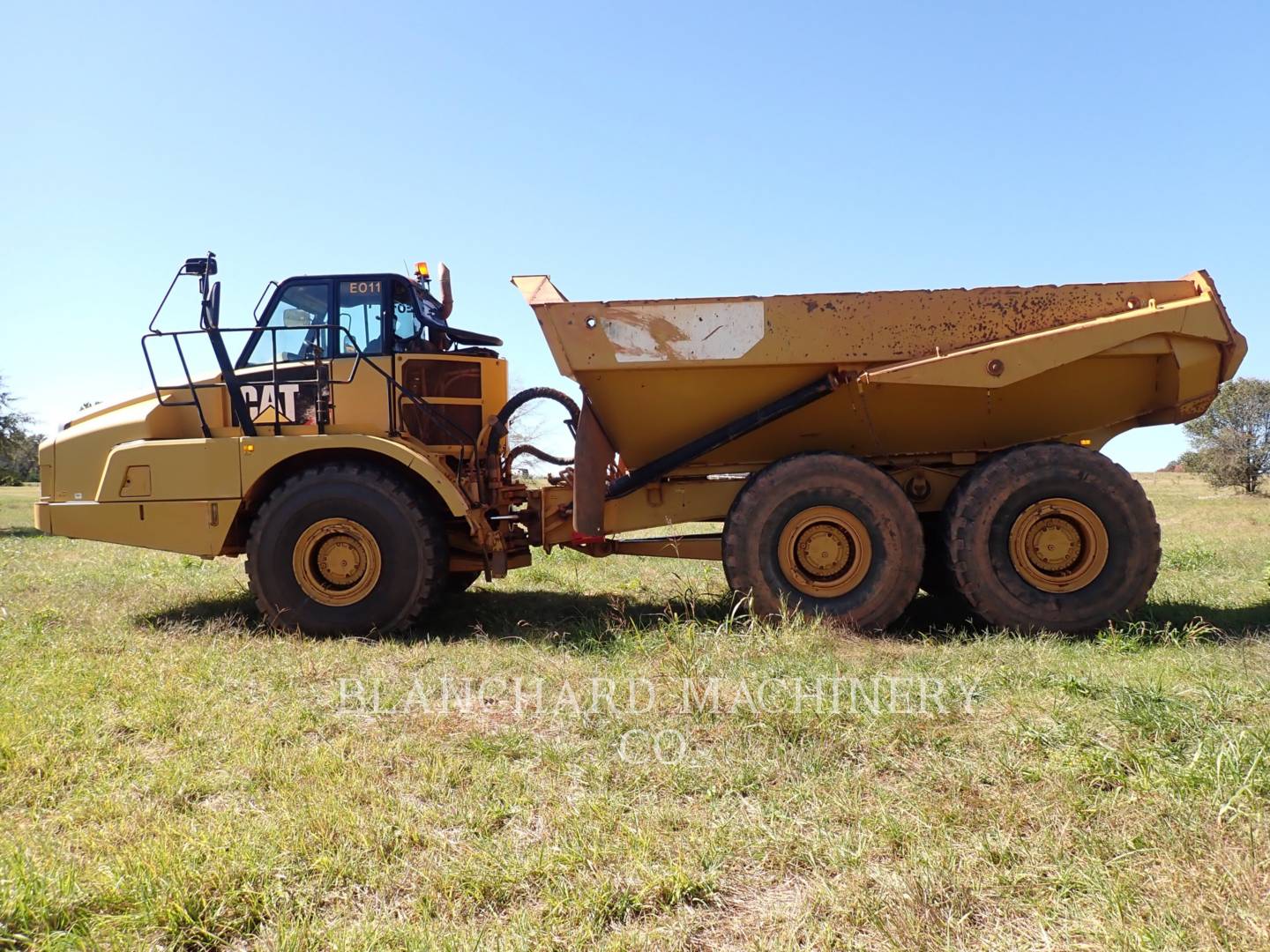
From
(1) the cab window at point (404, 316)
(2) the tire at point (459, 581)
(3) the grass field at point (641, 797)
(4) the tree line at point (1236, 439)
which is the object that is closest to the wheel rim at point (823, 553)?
(3) the grass field at point (641, 797)

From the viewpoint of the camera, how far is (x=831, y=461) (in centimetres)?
578

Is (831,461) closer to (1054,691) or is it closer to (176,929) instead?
(1054,691)

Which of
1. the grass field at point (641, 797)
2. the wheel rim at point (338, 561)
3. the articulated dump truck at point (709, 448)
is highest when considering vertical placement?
the articulated dump truck at point (709, 448)

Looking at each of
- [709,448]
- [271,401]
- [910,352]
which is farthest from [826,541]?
[271,401]

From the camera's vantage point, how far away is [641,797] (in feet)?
10.2

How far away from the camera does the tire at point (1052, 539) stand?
5.66 m

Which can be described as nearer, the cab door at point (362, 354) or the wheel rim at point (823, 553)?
the wheel rim at point (823, 553)

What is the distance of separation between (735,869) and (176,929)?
163cm

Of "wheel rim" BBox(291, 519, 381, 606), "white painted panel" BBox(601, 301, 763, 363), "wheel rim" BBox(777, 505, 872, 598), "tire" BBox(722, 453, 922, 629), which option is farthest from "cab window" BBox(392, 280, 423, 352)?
"wheel rim" BBox(777, 505, 872, 598)

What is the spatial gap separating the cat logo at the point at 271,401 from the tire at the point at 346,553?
0.60 meters

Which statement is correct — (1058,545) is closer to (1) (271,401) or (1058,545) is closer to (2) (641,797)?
(2) (641,797)

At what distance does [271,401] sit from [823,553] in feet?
13.9

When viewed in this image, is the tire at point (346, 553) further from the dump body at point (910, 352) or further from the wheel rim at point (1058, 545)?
the wheel rim at point (1058, 545)

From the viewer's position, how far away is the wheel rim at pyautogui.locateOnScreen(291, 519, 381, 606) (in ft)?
19.6
